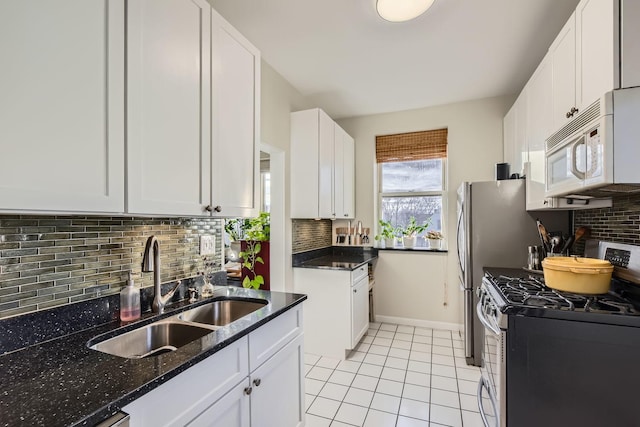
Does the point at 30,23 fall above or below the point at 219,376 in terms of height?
above

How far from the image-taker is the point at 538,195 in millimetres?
2152

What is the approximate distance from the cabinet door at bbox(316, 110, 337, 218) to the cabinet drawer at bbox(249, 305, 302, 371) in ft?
4.50

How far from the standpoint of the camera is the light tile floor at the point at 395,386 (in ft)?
6.44

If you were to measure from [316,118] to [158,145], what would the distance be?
6.41 feet

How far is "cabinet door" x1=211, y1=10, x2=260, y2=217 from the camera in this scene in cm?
146

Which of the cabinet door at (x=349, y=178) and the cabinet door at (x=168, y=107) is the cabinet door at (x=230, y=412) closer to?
the cabinet door at (x=168, y=107)

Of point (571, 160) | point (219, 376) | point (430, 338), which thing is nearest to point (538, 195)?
point (571, 160)

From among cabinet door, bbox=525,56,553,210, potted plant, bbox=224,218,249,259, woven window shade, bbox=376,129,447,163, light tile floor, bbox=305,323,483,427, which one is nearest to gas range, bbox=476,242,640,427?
light tile floor, bbox=305,323,483,427

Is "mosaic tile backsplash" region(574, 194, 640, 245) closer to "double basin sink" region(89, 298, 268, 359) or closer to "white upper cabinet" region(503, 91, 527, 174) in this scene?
"white upper cabinet" region(503, 91, 527, 174)

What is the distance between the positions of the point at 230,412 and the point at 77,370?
56 cm

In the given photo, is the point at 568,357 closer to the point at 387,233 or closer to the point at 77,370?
the point at 77,370

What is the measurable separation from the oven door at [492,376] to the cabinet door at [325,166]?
5.23 feet

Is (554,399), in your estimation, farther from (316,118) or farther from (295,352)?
(316,118)

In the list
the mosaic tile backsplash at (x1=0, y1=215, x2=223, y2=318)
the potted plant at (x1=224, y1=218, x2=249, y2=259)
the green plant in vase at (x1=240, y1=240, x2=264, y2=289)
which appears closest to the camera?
the mosaic tile backsplash at (x1=0, y1=215, x2=223, y2=318)
